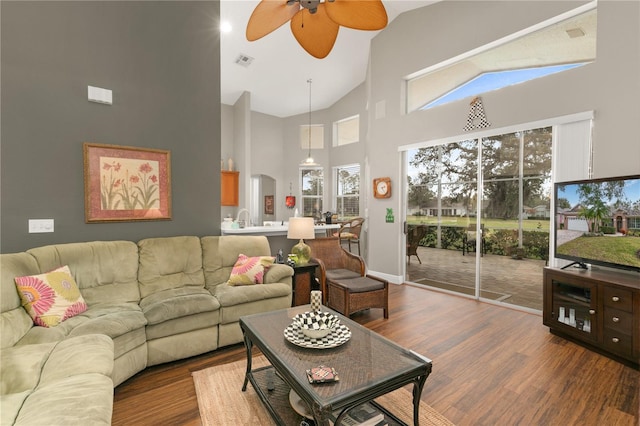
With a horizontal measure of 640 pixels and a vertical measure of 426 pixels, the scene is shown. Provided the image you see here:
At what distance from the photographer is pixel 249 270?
3234 mm

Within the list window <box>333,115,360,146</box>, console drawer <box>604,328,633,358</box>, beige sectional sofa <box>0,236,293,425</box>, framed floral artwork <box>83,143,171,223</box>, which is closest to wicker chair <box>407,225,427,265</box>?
console drawer <box>604,328,633,358</box>

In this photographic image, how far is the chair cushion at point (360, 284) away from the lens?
354cm

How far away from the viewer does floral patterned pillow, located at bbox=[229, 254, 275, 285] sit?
10.5ft

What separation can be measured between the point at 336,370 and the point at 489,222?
146 inches

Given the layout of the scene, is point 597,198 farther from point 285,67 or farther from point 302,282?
point 285,67

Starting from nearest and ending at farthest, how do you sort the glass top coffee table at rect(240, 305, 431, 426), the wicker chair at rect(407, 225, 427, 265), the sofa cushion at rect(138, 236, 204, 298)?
the glass top coffee table at rect(240, 305, 431, 426) < the sofa cushion at rect(138, 236, 204, 298) < the wicker chair at rect(407, 225, 427, 265)

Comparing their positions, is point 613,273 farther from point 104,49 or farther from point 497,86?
point 104,49

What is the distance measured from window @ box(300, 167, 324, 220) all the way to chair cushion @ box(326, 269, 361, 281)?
4464 millimetres

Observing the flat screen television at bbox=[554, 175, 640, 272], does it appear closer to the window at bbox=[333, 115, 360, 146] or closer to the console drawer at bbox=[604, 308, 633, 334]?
the console drawer at bbox=[604, 308, 633, 334]

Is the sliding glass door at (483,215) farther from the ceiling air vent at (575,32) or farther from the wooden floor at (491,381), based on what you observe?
the ceiling air vent at (575,32)

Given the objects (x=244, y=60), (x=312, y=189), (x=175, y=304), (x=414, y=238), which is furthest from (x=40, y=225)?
(x=312, y=189)

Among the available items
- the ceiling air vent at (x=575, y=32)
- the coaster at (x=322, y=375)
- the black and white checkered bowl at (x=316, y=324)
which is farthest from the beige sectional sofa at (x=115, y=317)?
the ceiling air vent at (x=575, y=32)

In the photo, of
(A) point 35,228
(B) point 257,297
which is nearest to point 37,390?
(B) point 257,297

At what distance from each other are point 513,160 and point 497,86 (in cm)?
107
